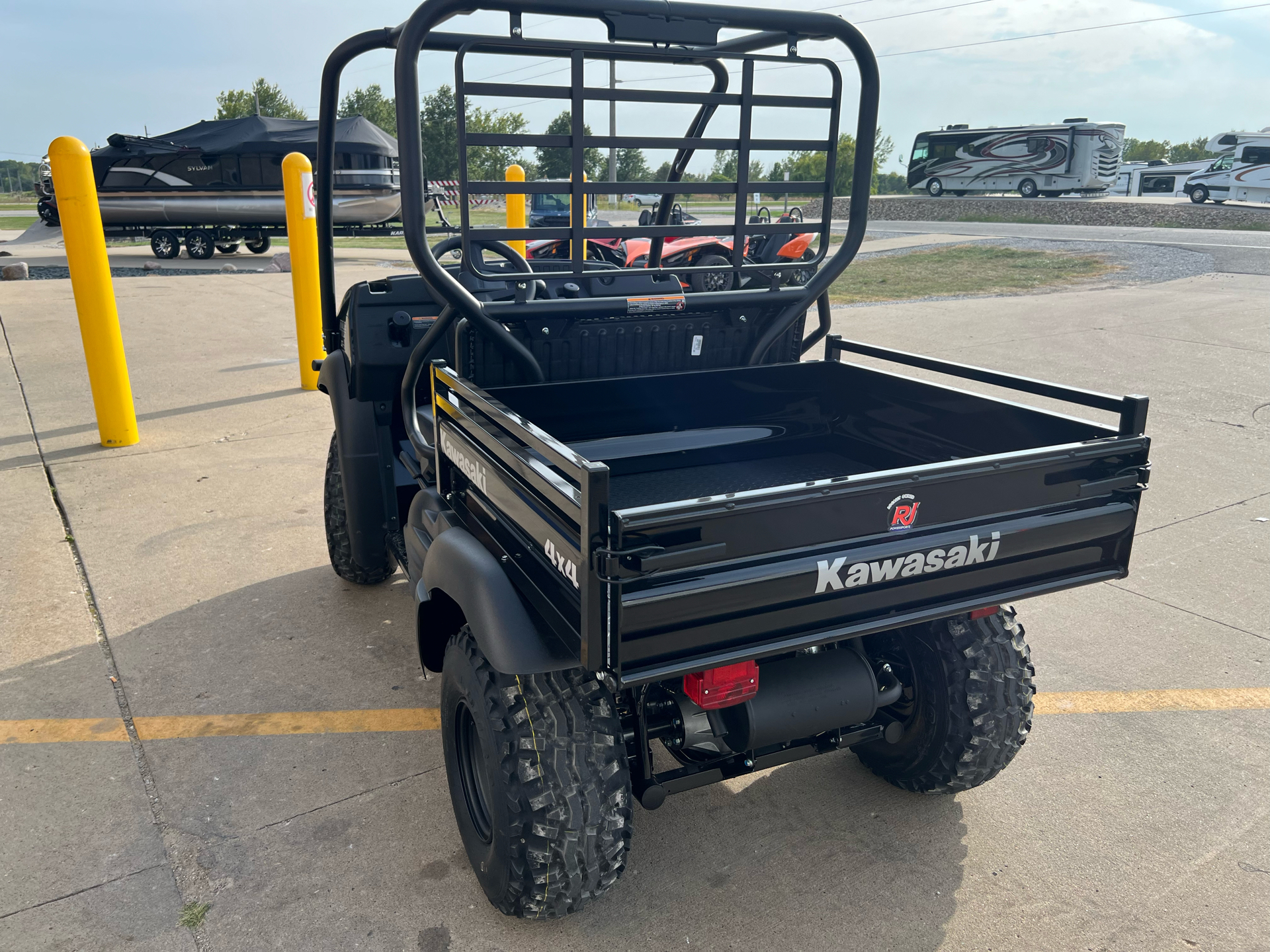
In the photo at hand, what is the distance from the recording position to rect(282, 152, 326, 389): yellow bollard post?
787 cm

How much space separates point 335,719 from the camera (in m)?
3.34

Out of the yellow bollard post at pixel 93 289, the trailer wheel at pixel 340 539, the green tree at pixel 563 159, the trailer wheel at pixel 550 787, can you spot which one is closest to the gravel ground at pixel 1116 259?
the green tree at pixel 563 159

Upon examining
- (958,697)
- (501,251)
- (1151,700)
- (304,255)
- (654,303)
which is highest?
(501,251)

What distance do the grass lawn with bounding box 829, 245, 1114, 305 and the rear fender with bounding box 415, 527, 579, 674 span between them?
12.3 m

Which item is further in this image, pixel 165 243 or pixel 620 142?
pixel 165 243

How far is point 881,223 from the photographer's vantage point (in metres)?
33.9

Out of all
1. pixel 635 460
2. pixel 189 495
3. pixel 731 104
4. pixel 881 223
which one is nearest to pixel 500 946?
pixel 635 460

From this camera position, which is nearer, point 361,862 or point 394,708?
point 361,862

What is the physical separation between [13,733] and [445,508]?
173cm

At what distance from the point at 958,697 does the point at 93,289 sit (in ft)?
19.3

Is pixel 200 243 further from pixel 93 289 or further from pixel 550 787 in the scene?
pixel 550 787

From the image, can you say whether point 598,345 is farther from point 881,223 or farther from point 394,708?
point 881,223

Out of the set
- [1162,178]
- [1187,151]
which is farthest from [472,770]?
[1187,151]

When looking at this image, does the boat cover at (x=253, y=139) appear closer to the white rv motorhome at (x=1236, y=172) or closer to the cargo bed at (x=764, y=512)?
the cargo bed at (x=764, y=512)
